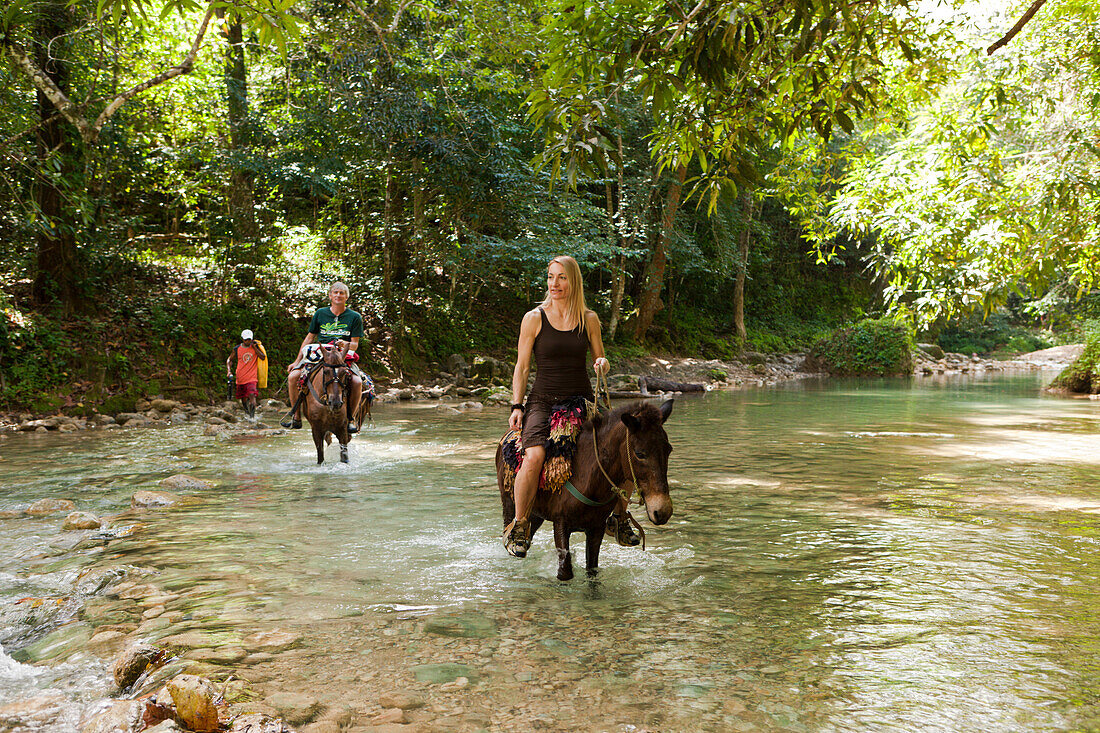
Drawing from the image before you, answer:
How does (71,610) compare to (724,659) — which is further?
(71,610)

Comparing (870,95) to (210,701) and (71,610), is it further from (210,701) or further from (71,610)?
(71,610)

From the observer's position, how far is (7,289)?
16.7 metres

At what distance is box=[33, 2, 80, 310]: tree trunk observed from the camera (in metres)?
15.1

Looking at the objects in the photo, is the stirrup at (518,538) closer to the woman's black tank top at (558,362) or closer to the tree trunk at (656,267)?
the woman's black tank top at (558,362)

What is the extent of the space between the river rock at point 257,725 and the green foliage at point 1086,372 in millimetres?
26640

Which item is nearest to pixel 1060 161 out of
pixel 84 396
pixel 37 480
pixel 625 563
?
pixel 625 563

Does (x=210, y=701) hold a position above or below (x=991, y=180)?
below

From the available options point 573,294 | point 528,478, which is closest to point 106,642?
point 528,478

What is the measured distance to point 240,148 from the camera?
→ 19891 mm

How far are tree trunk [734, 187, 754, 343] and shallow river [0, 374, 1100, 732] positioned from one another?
23627 millimetres

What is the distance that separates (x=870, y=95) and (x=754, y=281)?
35.2m

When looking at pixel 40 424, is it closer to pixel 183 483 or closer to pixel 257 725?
pixel 183 483

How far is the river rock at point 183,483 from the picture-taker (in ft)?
29.9

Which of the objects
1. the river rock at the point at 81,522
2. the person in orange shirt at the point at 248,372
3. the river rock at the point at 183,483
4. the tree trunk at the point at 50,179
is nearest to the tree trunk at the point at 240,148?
the tree trunk at the point at 50,179
